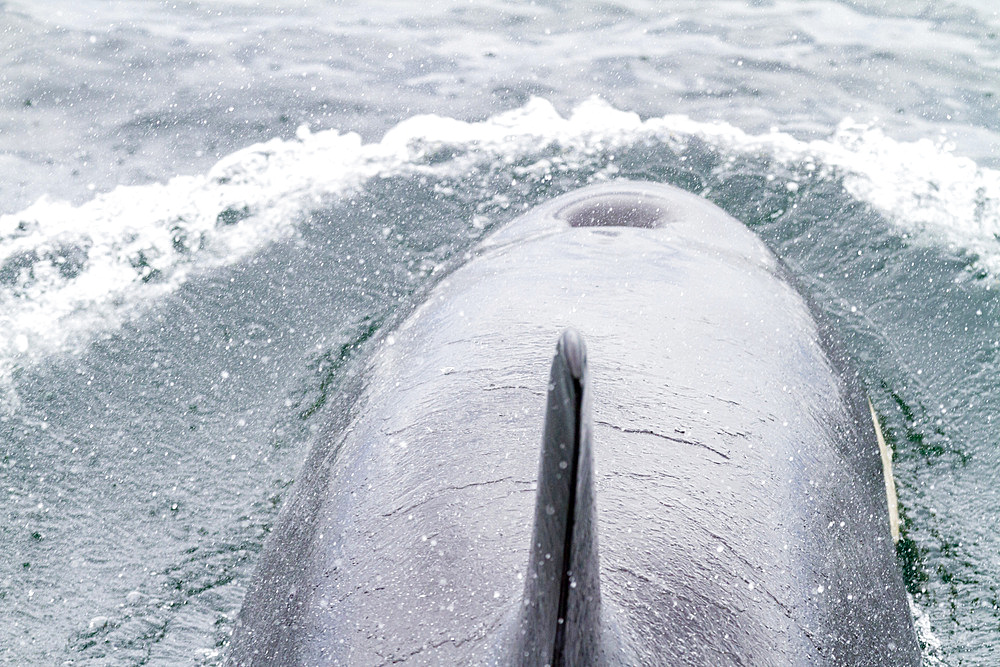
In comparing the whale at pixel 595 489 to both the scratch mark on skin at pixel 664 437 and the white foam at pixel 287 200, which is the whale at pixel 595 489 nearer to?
the scratch mark on skin at pixel 664 437

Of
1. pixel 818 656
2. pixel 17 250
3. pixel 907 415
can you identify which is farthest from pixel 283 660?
pixel 17 250

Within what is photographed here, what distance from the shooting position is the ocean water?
5.05 metres

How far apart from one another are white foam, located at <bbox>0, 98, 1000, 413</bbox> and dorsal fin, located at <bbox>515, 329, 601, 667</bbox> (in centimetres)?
476

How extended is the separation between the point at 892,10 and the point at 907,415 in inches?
267

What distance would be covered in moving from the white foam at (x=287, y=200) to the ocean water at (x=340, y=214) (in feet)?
0.09

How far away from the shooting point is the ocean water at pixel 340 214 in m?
5.05

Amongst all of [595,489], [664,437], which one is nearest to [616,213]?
[664,437]

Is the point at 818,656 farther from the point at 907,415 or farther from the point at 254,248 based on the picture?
the point at 254,248

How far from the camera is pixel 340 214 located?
7582 millimetres

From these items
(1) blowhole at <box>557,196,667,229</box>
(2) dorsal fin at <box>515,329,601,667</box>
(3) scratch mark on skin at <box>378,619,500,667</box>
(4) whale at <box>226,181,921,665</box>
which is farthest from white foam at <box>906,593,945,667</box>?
(2) dorsal fin at <box>515,329,601,667</box>

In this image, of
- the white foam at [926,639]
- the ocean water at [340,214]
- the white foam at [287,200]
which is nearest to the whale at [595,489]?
the white foam at [926,639]

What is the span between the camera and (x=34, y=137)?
908cm

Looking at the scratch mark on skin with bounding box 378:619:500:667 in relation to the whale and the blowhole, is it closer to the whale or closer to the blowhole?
the whale

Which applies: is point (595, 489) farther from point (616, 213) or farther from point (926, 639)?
point (616, 213)
